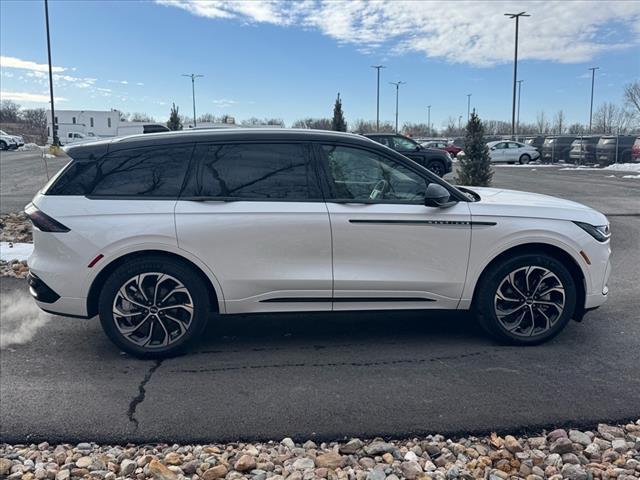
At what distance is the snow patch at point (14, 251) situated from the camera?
787cm

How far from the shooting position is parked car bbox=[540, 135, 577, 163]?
122 ft

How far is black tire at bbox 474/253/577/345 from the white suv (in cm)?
1

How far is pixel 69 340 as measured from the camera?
→ 5.06 metres

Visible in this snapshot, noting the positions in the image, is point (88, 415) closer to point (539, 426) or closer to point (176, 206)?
point (176, 206)

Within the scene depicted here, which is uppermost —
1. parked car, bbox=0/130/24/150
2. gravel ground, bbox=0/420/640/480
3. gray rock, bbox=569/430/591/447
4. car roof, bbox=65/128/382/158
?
parked car, bbox=0/130/24/150

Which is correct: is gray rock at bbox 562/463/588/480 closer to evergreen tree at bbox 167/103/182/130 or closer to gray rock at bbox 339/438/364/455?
gray rock at bbox 339/438/364/455

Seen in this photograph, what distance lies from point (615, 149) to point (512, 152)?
656cm

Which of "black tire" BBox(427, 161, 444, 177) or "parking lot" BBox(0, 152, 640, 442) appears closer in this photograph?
"parking lot" BBox(0, 152, 640, 442)

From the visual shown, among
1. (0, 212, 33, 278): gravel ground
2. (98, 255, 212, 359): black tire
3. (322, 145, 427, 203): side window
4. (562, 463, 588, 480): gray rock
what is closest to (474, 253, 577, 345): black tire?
(322, 145, 427, 203): side window

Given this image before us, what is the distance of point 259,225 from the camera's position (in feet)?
14.4

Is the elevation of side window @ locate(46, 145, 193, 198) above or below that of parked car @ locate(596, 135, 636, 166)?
below

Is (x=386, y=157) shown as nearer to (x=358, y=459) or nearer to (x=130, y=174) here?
(x=130, y=174)

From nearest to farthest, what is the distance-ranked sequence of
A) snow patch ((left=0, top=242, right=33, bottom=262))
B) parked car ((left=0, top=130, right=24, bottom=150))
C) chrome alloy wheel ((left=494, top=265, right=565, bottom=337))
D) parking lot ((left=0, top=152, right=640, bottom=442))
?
parking lot ((left=0, top=152, right=640, bottom=442)), chrome alloy wheel ((left=494, top=265, right=565, bottom=337)), snow patch ((left=0, top=242, right=33, bottom=262)), parked car ((left=0, top=130, right=24, bottom=150))

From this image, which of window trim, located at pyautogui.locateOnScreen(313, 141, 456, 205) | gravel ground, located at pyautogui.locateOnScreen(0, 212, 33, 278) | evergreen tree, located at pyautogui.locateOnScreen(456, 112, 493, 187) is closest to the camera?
window trim, located at pyautogui.locateOnScreen(313, 141, 456, 205)
